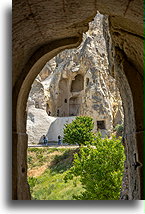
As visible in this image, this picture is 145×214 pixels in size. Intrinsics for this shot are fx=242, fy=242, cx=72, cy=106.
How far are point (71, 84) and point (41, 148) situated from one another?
317 inches

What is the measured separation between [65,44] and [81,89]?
1851 cm

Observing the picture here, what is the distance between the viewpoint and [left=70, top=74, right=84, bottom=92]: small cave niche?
829 inches

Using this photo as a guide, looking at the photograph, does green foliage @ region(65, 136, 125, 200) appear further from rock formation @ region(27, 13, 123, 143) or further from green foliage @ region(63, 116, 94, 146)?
rock formation @ region(27, 13, 123, 143)

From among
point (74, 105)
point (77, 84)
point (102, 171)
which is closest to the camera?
point (102, 171)

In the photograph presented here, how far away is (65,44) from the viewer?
103 inches

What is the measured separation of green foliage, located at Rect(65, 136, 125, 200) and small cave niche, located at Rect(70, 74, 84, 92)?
43.9ft

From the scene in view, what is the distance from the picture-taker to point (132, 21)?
210 cm

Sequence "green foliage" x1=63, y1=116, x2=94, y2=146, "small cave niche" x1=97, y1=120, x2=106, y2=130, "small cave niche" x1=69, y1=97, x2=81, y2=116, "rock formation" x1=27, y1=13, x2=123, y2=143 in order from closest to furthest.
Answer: "green foliage" x1=63, y1=116, x2=94, y2=146
"rock formation" x1=27, y1=13, x2=123, y2=143
"small cave niche" x1=97, y1=120, x2=106, y2=130
"small cave niche" x1=69, y1=97, x2=81, y2=116

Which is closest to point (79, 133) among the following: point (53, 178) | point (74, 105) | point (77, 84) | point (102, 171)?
point (53, 178)

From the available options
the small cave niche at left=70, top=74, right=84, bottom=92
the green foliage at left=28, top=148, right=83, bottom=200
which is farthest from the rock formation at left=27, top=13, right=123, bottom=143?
the green foliage at left=28, top=148, right=83, bottom=200

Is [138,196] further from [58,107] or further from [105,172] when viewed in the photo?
[58,107]

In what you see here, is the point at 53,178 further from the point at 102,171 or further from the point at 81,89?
the point at 81,89

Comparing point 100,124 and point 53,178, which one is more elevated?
point 100,124

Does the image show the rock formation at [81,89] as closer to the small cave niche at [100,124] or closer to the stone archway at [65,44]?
the small cave niche at [100,124]
